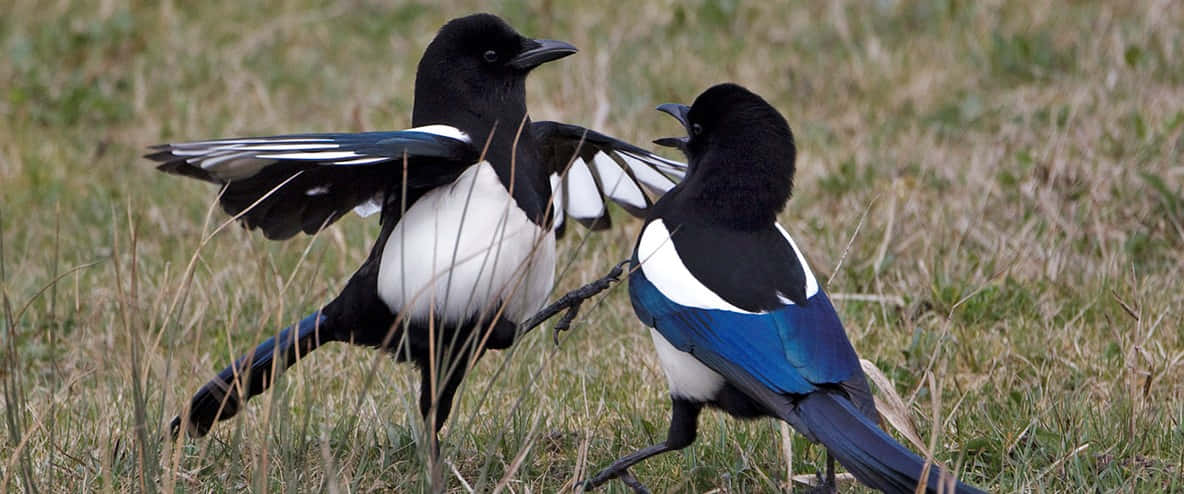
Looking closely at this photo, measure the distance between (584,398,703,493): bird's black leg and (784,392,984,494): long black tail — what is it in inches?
13.8

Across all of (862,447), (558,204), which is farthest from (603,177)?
(862,447)

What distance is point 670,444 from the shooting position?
2943 millimetres

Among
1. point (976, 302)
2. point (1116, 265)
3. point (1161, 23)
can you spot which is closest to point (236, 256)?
point (976, 302)

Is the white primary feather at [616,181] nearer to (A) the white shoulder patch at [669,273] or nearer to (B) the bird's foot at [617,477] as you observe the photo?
(A) the white shoulder patch at [669,273]

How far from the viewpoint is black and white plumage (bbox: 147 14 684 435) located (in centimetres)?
300

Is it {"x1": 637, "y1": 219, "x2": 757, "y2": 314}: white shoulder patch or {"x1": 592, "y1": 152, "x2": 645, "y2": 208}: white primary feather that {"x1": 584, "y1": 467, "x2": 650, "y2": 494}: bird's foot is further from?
{"x1": 592, "y1": 152, "x2": 645, "y2": 208}: white primary feather

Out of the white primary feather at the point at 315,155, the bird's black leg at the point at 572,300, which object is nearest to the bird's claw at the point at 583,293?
the bird's black leg at the point at 572,300

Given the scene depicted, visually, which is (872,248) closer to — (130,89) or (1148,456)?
(1148,456)

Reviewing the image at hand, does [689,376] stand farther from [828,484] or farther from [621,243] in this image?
[621,243]

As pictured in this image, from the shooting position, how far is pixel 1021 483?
293 centimetres

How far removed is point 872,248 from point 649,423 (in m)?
1.43

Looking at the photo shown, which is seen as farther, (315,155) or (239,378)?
(239,378)

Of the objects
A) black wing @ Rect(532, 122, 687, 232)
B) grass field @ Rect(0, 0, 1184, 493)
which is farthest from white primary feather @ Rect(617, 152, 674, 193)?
grass field @ Rect(0, 0, 1184, 493)

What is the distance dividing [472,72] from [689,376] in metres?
0.91
